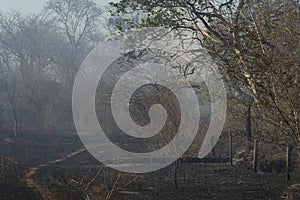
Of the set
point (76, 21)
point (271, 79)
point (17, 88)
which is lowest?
point (271, 79)

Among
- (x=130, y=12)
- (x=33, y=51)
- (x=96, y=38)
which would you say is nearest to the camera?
(x=130, y=12)

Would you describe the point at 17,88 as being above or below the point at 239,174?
above

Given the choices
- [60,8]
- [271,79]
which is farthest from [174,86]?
[60,8]

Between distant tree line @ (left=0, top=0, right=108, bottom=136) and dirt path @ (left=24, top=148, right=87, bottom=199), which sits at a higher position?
distant tree line @ (left=0, top=0, right=108, bottom=136)

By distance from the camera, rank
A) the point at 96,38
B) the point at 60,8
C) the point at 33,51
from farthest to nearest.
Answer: the point at 96,38
the point at 60,8
the point at 33,51

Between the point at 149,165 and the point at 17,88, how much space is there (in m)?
18.4

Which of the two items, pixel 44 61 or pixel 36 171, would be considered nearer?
pixel 36 171

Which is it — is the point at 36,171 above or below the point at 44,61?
below

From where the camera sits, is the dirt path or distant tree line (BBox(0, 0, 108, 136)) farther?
distant tree line (BBox(0, 0, 108, 136))

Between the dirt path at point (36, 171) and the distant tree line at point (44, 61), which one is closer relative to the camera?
the dirt path at point (36, 171)

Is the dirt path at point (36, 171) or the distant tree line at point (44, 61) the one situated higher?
the distant tree line at point (44, 61)

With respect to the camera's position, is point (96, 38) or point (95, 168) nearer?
point (95, 168)

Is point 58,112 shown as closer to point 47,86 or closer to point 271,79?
point 47,86

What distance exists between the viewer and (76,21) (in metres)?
43.0
